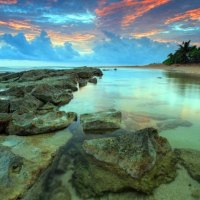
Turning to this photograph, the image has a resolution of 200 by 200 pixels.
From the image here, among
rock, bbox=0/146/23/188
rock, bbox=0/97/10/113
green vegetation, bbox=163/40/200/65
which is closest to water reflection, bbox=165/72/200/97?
rock, bbox=0/97/10/113

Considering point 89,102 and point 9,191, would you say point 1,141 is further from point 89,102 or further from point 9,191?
point 89,102

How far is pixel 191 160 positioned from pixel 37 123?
380 centimetres

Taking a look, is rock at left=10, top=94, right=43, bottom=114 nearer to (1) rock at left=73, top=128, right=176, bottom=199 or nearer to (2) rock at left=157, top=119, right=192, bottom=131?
(1) rock at left=73, top=128, right=176, bottom=199

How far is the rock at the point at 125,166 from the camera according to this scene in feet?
12.7

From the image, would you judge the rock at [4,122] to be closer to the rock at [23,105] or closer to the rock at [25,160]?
the rock at [25,160]

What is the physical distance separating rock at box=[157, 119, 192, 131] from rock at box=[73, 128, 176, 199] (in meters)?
2.24

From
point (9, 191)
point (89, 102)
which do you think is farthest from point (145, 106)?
point (9, 191)

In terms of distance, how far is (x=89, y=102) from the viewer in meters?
11.0

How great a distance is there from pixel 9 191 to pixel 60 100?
21.9 feet

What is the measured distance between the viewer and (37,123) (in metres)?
6.34

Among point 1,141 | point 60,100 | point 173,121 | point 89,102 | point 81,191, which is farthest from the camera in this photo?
point 89,102

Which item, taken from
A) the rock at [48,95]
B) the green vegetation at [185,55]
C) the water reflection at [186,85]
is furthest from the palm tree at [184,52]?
the rock at [48,95]

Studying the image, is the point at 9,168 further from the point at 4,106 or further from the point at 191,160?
the point at 4,106

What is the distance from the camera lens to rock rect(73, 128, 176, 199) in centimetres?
387
